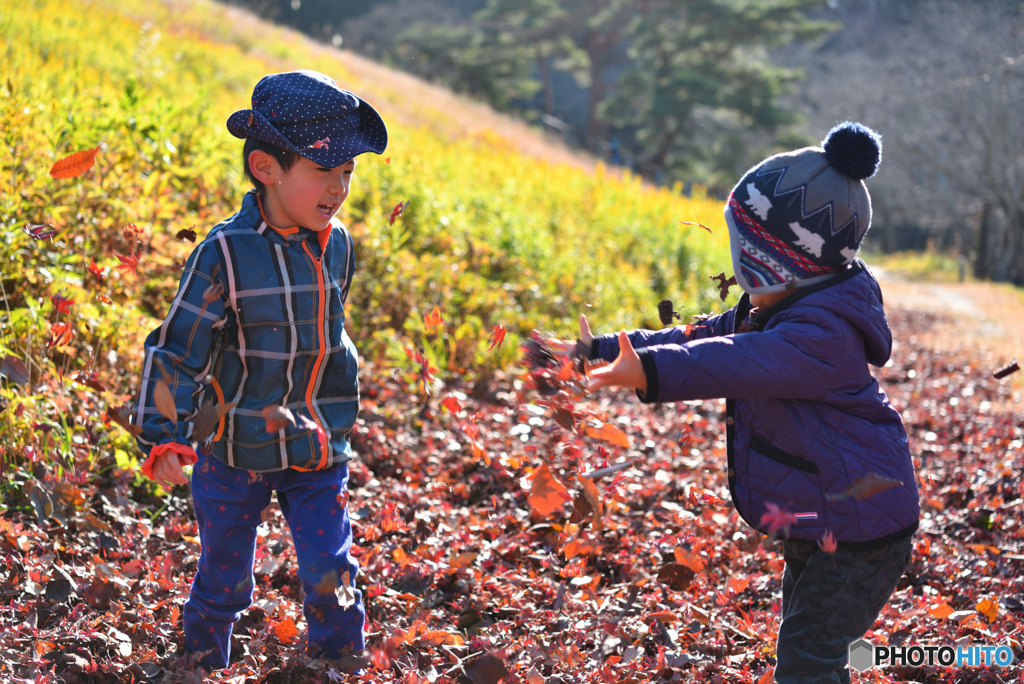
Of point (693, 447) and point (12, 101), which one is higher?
point (12, 101)

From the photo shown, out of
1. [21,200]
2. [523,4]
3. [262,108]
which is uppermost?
[523,4]

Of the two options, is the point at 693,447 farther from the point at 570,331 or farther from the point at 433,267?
the point at 433,267

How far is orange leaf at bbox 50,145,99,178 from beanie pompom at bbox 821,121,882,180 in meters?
2.42

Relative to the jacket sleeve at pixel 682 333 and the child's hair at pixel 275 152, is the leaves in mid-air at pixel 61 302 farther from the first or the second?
the jacket sleeve at pixel 682 333

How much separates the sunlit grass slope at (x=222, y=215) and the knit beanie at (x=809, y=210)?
2.02 meters

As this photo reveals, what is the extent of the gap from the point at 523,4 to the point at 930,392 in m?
28.3

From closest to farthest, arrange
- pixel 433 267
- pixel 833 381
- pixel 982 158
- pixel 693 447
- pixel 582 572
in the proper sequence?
pixel 833 381 < pixel 582 572 < pixel 693 447 < pixel 433 267 < pixel 982 158

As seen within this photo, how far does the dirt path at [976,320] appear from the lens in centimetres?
889

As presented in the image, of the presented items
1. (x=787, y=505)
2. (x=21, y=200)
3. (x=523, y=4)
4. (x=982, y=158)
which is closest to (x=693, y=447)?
(x=787, y=505)

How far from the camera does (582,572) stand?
2992 mm

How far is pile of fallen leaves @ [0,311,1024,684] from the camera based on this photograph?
223 cm

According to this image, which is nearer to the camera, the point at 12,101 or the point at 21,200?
the point at 21,200

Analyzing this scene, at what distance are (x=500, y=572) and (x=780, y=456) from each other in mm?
Answer: 1448

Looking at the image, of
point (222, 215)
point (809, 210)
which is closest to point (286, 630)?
point (809, 210)
